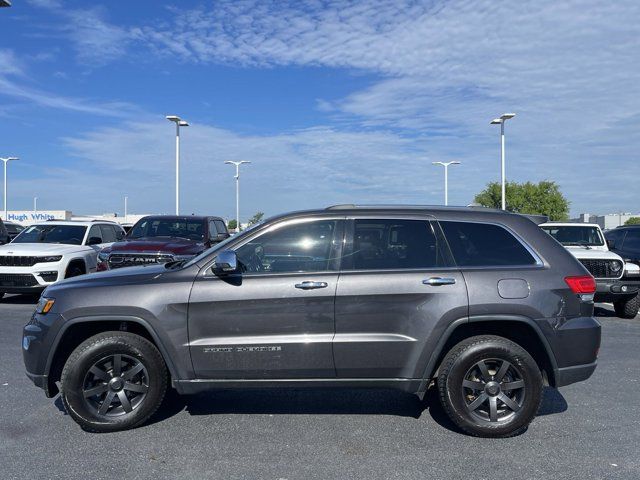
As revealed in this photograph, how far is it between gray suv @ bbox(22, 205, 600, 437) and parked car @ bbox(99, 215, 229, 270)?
583 cm

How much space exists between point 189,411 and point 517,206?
51888 mm

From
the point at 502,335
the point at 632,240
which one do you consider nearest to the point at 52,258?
the point at 502,335

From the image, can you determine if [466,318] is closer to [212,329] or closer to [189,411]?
[212,329]

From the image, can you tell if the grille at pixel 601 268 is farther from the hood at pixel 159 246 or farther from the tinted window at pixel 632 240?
the hood at pixel 159 246

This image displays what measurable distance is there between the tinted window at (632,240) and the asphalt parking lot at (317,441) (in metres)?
7.11

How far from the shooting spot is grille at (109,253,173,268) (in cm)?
1095

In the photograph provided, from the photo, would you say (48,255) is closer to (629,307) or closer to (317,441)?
(317,441)

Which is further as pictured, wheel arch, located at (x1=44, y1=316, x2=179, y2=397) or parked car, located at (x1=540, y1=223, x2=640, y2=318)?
parked car, located at (x1=540, y1=223, x2=640, y2=318)

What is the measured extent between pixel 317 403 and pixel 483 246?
216 cm

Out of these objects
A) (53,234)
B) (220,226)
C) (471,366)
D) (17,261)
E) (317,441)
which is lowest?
(317,441)

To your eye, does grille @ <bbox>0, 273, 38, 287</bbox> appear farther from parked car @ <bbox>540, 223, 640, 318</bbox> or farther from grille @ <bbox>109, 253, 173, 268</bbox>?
parked car @ <bbox>540, 223, 640, 318</bbox>

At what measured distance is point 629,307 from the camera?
1108cm

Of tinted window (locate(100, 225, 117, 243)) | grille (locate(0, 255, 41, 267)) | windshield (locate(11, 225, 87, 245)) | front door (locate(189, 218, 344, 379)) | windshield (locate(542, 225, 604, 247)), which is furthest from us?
tinted window (locate(100, 225, 117, 243))

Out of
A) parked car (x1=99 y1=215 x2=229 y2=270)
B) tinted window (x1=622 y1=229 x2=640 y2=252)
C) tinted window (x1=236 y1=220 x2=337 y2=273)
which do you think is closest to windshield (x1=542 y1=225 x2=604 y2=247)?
tinted window (x1=622 y1=229 x2=640 y2=252)
